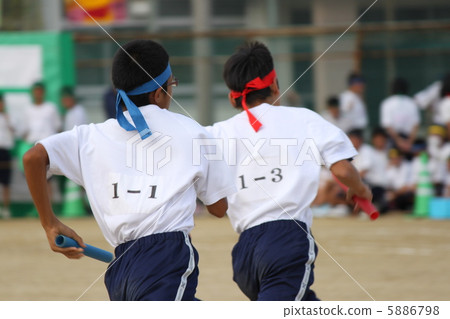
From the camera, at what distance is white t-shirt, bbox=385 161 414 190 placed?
12328 mm

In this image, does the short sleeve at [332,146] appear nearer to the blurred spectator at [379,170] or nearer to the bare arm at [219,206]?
the bare arm at [219,206]

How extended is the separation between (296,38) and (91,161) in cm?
1135

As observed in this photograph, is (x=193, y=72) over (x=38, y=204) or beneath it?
beneath

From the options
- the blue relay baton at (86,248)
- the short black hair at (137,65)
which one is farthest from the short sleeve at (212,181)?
the blue relay baton at (86,248)

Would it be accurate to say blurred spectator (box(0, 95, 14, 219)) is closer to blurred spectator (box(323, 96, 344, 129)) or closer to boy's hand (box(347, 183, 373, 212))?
blurred spectator (box(323, 96, 344, 129))

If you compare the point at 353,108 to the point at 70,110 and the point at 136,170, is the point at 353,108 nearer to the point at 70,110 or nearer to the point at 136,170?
the point at 70,110

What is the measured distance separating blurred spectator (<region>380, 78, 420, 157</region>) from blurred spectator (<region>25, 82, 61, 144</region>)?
4750 mm

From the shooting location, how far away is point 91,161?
11.5ft

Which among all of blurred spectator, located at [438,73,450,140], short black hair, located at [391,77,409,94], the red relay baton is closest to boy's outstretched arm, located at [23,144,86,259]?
the red relay baton

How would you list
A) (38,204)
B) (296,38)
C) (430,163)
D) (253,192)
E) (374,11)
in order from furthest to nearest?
1. (374,11)
2. (296,38)
3. (430,163)
4. (253,192)
5. (38,204)

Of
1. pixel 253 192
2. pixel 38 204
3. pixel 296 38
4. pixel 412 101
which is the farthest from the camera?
pixel 296 38

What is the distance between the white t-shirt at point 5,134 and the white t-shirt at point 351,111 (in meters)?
4.83

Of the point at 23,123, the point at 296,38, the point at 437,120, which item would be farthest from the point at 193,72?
the point at 437,120
